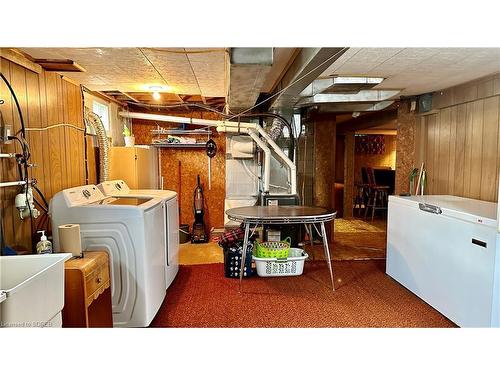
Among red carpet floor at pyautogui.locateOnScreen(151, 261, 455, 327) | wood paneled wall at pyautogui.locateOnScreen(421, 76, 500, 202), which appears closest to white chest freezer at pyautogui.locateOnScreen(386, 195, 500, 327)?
red carpet floor at pyautogui.locateOnScreen(151, 261, 455, 327)

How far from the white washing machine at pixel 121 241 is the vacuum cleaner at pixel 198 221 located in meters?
2.59

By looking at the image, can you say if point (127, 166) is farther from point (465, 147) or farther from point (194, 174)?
point (465, 147)

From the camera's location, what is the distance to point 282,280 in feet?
11.8

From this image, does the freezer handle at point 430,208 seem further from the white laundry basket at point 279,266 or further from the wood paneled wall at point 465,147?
the white laundry basket at point 279,266

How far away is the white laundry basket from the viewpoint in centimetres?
360

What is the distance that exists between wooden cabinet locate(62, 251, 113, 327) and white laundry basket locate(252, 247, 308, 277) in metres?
1.75

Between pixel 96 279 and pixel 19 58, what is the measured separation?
1.62 meters

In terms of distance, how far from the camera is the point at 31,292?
1186 mm

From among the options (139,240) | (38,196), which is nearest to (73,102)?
(38,196)

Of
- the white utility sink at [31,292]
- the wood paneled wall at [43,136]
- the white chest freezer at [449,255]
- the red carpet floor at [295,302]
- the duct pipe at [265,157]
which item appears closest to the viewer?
the white utility sink at [31,292]

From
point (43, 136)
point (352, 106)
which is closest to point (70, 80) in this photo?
point (43, 136)

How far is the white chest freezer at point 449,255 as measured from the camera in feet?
7.23

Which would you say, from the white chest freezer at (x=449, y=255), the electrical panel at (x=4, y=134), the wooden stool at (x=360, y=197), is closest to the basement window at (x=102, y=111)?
the electrical panel at (x=4, y=134)
